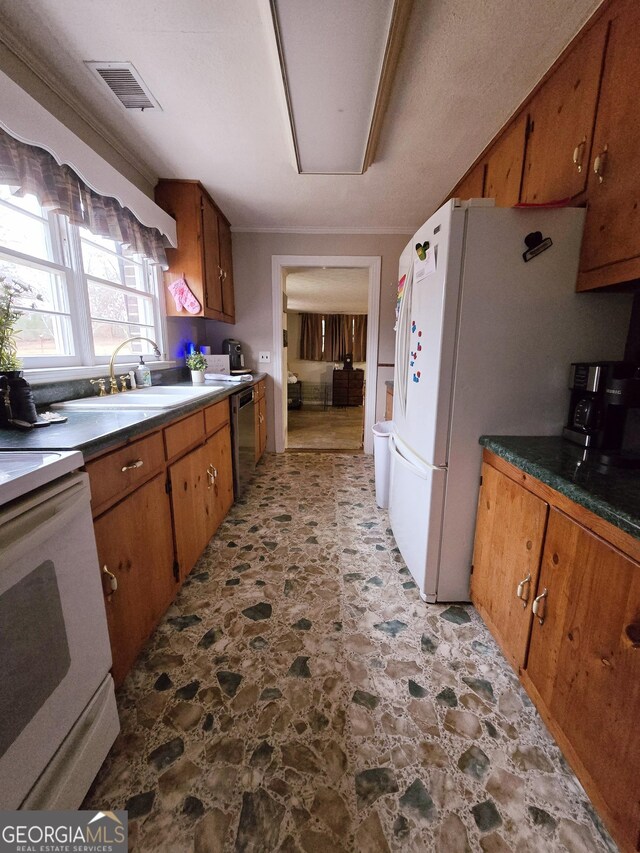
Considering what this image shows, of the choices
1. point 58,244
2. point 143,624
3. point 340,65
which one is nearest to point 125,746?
point 143,624

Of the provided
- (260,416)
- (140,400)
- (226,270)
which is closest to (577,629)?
(140,400)

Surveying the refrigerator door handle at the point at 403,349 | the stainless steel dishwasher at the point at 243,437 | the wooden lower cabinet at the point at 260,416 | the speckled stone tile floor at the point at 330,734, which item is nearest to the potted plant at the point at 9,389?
the speckled stone tile floor at the point at 330,734

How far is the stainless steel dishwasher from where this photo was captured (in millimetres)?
2441

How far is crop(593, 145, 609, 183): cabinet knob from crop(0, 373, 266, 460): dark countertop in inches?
70.8

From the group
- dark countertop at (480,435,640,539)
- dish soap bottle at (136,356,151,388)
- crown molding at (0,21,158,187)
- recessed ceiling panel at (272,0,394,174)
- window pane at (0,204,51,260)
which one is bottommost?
dark countertop at (480,435,640,539)

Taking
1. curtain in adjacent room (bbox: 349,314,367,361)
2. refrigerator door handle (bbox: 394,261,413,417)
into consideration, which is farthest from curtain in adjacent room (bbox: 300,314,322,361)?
refrigerator door handle (bbox: 394,261,413,417)

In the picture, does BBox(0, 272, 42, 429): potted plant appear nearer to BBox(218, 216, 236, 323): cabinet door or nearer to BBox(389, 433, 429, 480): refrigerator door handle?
BBox(389, 433, 429, 480): refrigerator door handle

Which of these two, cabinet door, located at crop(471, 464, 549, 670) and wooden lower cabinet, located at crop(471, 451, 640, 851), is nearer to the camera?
wooden lower cabinet, located at crop(471, 451, 640, 851)

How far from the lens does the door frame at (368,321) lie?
348 cm

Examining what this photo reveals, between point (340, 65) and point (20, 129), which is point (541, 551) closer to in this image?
point (340, 65)

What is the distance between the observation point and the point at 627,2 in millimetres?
1113

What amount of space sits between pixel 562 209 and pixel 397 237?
8.05 feet

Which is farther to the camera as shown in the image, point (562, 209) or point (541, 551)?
point (562, 209)

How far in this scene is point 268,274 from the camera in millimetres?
3539
